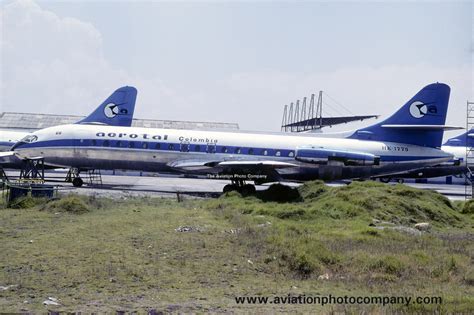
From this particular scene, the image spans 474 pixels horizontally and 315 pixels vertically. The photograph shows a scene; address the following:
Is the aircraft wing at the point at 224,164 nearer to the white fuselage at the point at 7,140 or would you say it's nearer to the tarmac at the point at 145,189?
the tarmac at the point at 145,189

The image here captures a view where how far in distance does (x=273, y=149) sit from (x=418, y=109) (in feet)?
25.1

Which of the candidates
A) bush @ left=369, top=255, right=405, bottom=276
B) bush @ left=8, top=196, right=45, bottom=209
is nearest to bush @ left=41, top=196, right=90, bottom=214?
bush @ left=8, top=196, right=45, bottom=209

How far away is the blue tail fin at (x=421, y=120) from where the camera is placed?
2730cm

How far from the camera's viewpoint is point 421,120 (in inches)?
1075

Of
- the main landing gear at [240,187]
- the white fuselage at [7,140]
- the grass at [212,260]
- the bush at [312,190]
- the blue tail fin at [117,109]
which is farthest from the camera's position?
the white fuselage at [7,140]

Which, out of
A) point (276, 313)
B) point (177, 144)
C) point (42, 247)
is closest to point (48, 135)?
A: point (177, 144)

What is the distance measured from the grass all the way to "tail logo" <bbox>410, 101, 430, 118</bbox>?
11.4 metres

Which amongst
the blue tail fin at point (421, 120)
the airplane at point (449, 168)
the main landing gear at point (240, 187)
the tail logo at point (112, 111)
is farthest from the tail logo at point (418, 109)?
the tail logo at point (112, 111)

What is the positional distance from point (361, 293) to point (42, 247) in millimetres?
6110

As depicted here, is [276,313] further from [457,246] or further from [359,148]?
[359,148]

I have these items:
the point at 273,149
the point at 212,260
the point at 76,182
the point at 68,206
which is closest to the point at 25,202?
the point at 68,206

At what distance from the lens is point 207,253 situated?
33.8 ft

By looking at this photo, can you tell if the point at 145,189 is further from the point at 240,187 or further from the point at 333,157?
the point at 333,157

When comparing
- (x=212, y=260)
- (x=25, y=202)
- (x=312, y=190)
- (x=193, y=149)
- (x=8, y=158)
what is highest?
(x=193, y=149)
